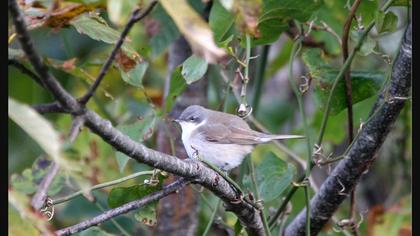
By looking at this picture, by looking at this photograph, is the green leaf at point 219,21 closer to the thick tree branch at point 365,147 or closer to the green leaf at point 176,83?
the green leaf at point 176,83

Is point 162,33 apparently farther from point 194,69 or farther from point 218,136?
point 194,69

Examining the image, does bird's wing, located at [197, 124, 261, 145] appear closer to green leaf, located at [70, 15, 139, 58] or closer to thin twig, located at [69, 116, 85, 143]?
green leaf, located at [70, 15, 139, 58]

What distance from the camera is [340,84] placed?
2408 millimetres

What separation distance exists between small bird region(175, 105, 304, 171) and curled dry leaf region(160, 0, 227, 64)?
173 centimetres

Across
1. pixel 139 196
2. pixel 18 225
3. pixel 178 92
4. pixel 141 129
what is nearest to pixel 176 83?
pixel 178 92

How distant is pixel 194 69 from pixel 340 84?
59cm

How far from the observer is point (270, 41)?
2434 mm

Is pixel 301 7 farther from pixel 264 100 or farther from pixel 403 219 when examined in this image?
pixel 264 100

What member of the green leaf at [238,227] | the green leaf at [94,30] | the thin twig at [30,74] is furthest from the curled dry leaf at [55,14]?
the green leaf at [238,227]

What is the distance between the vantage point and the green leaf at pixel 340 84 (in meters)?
2.42

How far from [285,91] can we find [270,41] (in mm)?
2976

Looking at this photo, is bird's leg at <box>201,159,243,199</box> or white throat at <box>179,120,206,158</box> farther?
white throat at <box>179,120,206,158</box>

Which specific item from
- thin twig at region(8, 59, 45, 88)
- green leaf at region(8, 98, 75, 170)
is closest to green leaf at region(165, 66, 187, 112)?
thin twig at region(8, 59, 45, 88)

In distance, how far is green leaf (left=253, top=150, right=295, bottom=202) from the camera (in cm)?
239
